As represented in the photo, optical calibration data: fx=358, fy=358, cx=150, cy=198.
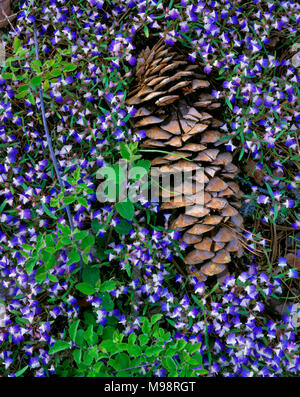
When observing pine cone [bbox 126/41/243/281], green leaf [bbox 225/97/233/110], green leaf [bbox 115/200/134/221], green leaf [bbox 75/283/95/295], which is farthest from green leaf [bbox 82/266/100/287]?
green leaf [bbox 225/97/233/110]

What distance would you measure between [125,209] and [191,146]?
1.76 feet

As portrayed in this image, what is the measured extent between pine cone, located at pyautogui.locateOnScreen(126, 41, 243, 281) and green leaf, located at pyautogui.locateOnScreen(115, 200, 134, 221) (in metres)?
0.25

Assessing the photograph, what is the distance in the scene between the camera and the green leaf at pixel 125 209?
6.69 ft

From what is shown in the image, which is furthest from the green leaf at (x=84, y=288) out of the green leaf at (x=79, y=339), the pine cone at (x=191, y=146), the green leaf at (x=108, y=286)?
the pine cone at (x=191, y=146)

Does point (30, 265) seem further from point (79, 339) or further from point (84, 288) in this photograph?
point (79, 339)

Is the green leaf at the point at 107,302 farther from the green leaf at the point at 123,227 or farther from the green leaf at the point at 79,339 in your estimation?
the green leaf at the point at 123,227

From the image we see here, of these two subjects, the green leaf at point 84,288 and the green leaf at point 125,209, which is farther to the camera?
the green leaf at point 125,209

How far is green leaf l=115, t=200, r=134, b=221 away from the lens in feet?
6.69

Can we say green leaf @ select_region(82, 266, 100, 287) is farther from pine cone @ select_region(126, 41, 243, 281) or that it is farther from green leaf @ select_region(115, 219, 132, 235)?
pine cone @ select_region(126, 41, 243, 281)

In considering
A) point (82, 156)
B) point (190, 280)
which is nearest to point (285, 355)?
point (190, 280)

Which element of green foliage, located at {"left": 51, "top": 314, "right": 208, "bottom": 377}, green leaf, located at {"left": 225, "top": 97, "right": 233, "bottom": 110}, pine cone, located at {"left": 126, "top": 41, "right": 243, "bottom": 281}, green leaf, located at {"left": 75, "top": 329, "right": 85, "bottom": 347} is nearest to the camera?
green foliage, located at {"left": 51, "top": 314, "right": 208, "bottom": 377}

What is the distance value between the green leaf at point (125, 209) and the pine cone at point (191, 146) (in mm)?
249
